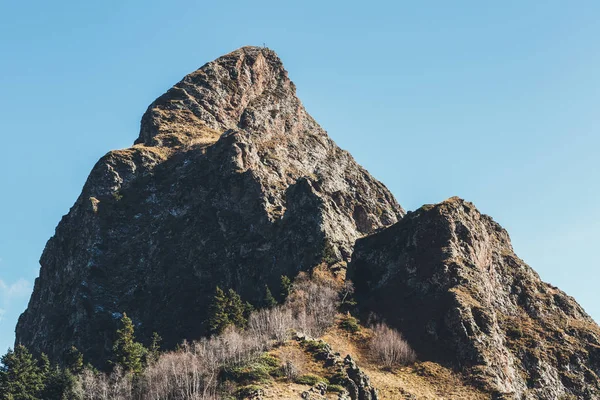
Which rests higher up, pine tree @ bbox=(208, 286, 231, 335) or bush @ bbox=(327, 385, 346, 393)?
pine tree @ bbox=(208, 286, 231, 335)

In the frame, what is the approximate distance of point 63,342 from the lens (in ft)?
508

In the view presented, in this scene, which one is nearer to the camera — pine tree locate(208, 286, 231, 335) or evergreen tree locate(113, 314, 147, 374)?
evergreen tree locate(113, 314, 147, 374)

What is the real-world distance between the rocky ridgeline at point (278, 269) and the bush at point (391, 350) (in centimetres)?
430

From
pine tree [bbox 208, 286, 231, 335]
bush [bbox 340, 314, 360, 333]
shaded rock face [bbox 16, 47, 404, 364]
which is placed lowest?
bush [bbox 340, 314, 360, 333]

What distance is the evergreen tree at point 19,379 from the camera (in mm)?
93688

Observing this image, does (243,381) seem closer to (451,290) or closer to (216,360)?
(216,360)

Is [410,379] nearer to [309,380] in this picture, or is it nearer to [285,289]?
[309,380]

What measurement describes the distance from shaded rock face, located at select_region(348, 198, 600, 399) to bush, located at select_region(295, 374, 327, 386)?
3459cm

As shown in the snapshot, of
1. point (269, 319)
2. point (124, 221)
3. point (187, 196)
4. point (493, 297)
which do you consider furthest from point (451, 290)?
point (124, 221)

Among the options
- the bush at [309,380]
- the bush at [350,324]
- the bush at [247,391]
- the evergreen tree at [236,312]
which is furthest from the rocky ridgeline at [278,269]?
the evergreen tree at [236,312]

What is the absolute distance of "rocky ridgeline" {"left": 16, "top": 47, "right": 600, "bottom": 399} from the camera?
115 meters

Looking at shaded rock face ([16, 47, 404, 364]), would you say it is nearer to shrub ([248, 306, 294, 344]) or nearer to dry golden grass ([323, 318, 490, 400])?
shrub ([248, 306, 294, 344])

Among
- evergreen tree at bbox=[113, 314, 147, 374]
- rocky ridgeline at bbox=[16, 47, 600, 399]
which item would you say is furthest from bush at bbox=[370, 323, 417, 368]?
evergreen tree at bbox=[113, 314, 147, 374]

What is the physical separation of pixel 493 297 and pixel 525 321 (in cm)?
917
